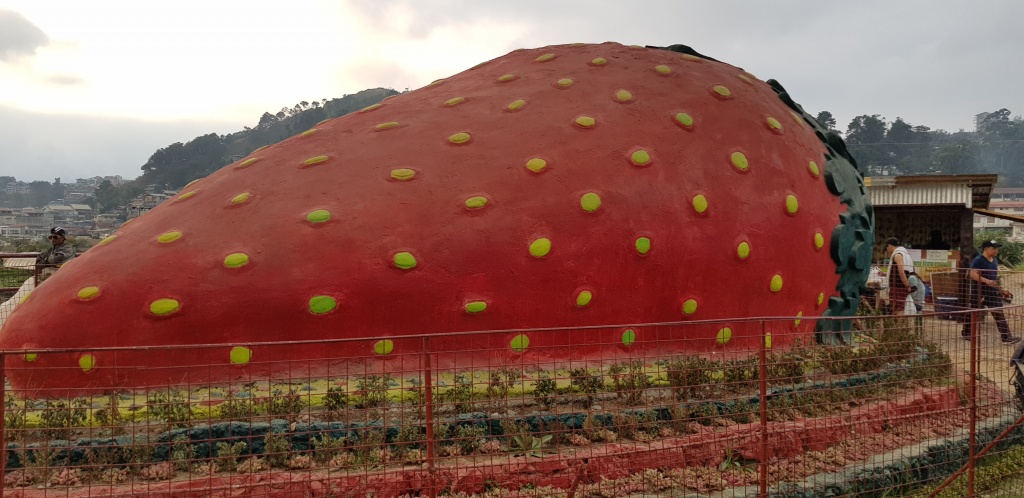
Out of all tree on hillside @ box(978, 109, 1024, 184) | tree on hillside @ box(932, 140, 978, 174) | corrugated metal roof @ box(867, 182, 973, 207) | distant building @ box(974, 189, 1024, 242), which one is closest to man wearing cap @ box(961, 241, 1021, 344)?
corrugated metal roof @ box(867, 182, 973, 207)

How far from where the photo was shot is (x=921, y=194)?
778 inches

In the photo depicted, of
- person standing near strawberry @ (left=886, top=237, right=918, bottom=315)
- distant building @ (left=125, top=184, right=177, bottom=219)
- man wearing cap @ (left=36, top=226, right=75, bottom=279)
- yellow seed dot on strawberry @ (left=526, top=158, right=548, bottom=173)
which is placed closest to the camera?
yellow seed dot on strawberry @ (left=526, top=158, right=548, bottom=173)

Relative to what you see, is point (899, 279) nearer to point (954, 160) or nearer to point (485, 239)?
point (485, 239)

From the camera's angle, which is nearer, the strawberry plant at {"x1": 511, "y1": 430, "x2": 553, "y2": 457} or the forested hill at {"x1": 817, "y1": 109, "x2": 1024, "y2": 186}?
the strawberry plant at {"x1": 511, "y1": 430, "x2": 553, "y2": 457}

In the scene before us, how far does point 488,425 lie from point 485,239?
1.62 metres

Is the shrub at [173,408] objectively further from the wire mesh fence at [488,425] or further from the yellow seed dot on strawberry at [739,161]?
the yellow seed dot on strawberry at [739,161]

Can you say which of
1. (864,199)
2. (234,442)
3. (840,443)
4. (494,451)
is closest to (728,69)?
(864,199)

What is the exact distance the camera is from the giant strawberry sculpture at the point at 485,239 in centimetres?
577

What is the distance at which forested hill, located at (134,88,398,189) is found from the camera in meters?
102

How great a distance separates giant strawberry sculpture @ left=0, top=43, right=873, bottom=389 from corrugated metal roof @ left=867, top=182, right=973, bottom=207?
12.9 metres

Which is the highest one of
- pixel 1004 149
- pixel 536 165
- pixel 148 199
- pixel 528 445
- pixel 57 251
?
pixel 1004 149

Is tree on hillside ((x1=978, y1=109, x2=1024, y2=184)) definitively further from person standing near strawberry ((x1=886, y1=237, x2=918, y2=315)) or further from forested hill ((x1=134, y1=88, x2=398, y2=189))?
person standing near strawberry ((x1=886, y1=237, x2=918, y2=315))

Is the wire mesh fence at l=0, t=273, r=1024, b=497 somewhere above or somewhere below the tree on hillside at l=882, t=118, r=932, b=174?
below

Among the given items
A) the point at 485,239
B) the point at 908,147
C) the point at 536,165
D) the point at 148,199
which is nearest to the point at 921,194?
the point at 536,165
